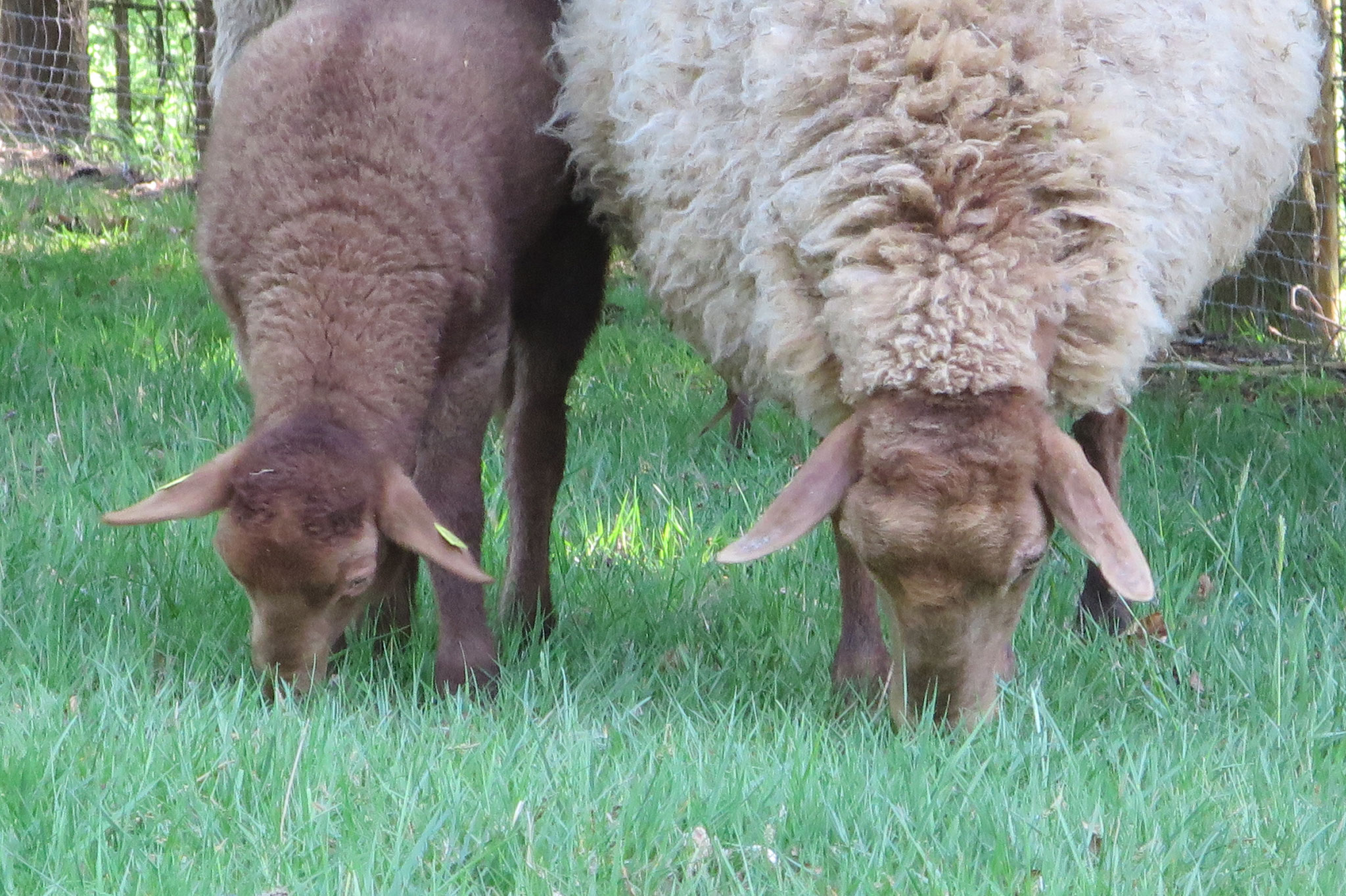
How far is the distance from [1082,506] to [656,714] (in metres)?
0.99

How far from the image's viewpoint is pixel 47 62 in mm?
10867

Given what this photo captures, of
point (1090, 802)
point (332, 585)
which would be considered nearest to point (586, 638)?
point (332, 585)

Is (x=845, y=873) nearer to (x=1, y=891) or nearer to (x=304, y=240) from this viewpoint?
(x=1, y=891)

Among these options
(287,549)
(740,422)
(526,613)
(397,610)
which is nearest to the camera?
(287,549)

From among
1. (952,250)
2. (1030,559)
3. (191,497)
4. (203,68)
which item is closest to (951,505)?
(1030,559)

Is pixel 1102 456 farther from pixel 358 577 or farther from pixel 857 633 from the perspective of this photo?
pixel 358 577

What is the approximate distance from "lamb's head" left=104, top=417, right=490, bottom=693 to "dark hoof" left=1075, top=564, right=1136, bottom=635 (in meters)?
1.81

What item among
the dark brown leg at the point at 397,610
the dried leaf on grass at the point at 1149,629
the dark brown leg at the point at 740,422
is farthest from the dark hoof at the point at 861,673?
the dark brown leg at the point at 740,422

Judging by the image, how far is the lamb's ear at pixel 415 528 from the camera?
3.07 m

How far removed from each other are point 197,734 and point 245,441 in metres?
0.67

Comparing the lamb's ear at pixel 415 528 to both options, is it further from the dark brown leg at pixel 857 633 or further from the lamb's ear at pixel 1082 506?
the lamb's ear at pixel 1082 506

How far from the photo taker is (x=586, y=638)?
3.77 metres

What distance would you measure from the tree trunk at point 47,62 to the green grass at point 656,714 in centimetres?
566

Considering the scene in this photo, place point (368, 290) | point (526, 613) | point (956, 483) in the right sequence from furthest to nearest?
point (526, 613)
point (368, 290)
point (956, 483)
